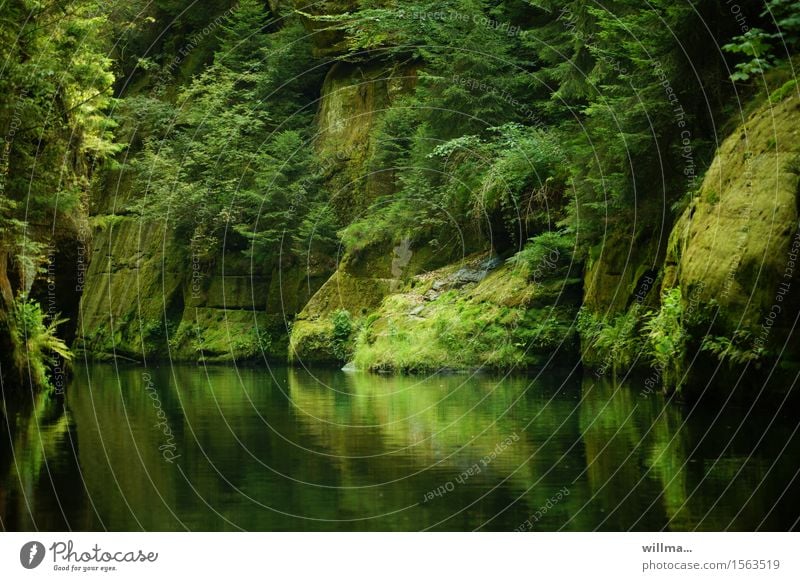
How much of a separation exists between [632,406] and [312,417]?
14.7 feet

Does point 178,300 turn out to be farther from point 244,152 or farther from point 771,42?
point 771,42

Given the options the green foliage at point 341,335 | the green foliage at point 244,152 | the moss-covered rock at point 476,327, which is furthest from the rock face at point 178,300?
the moss-covered rock at point 476,327

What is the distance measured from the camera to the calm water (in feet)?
23.9

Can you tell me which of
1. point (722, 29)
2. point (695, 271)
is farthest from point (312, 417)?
point (722, 29)

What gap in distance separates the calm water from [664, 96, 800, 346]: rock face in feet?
4.47

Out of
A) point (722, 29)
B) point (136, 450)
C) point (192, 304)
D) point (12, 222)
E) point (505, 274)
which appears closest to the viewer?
point (136, 450)

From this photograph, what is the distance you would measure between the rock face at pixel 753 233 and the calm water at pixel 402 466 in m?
1.36

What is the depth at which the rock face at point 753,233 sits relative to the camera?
12609 mm

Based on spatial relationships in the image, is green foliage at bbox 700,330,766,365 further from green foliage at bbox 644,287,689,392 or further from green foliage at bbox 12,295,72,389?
green foliage at bbox 12,295,72,389

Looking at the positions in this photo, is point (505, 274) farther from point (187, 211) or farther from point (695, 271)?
point (187, 211)

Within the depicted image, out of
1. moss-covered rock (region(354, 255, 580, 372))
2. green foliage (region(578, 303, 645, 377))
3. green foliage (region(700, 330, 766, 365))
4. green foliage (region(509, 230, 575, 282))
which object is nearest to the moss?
moss-covered rock (region(354, 255, 580, 372))

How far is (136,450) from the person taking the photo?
10.8 metres
